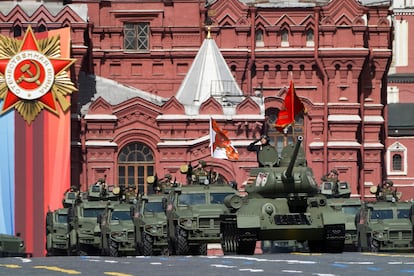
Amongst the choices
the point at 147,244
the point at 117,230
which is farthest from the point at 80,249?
the point at 147,244

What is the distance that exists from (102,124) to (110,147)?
0.92m

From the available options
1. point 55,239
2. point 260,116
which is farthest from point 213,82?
point 55,239

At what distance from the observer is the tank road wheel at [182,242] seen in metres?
34.0

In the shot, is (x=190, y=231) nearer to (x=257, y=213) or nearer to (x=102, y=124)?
(x=257, y=213)

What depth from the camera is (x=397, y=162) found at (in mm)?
91438

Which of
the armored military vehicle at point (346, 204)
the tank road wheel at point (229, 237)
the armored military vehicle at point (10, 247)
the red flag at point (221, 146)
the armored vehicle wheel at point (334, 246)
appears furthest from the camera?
the red flag at point (221, 146)

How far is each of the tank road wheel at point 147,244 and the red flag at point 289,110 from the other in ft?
60.3

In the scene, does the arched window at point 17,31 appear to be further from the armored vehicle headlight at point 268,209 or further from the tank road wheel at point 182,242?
the armored vehicle headlight at point 268,209

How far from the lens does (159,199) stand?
38.7 meters

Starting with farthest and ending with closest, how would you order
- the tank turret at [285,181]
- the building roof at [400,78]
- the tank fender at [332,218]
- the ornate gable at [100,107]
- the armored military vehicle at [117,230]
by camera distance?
the building roof at [400,78]
the ornate gable at [100,107]
the armored military vehicle at [117,230]
the tank turret at [285,181]
the tank fender at [332,218]

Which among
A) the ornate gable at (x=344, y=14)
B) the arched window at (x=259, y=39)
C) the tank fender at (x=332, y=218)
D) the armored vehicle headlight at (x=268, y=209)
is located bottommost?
the tank fender at (x=332, y=218)

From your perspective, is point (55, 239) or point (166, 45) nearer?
point (55, 239)

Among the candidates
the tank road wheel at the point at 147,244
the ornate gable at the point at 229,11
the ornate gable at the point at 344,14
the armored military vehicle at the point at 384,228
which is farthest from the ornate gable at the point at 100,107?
the tank road wheel at the point at 147,244

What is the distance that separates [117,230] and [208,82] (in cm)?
2209
